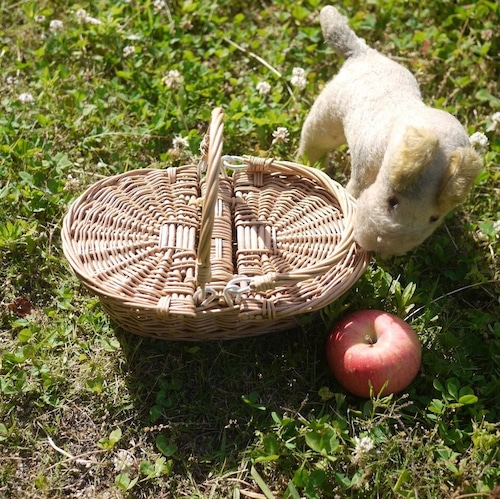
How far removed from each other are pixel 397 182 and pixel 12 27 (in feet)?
8.38

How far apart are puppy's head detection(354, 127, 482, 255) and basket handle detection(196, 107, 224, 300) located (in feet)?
1.90

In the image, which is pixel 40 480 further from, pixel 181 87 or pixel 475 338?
pixel 181 87

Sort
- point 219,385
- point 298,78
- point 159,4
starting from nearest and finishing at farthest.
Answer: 1. point 219,385
2. point 298,78
3. point 159,4

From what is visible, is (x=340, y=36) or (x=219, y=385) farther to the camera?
(x=340, y=36)

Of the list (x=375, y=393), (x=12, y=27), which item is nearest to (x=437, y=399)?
(x=375, y=393)

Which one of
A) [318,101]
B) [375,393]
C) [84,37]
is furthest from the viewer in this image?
[84,37]

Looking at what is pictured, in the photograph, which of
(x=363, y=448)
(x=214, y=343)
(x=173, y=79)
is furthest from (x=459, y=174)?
(x=173, y=79)

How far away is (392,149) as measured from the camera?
7.09 feet

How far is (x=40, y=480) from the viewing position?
206cm

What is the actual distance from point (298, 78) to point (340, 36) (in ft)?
1.61

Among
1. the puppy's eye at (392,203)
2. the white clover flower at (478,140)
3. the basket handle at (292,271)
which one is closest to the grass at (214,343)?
the white clover flower at (478,140)

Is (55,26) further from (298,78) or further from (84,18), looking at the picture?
(298,78)

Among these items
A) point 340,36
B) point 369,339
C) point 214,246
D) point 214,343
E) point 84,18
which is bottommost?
point 214,343

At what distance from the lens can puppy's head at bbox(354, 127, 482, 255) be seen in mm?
2035
